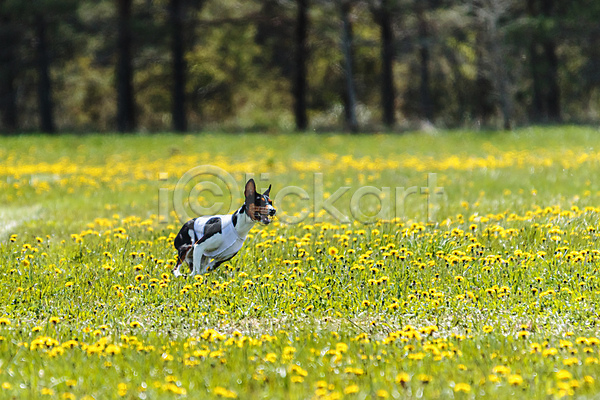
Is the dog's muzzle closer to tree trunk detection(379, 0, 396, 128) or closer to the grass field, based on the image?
the grass field

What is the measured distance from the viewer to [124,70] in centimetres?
2995

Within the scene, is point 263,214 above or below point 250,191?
below

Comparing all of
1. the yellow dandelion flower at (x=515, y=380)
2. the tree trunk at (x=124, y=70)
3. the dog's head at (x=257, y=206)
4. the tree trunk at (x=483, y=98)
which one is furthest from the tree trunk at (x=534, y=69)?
the yellow dandelion flower at (x=515, y=380)

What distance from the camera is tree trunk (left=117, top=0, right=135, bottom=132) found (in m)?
29.4

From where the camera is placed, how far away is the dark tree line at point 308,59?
2906 centimetres

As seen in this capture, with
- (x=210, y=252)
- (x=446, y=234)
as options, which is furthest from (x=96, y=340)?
(x=446, y=234)

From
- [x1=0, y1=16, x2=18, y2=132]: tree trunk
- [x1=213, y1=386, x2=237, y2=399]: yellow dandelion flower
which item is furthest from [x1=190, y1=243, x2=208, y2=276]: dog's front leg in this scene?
[x1=0, y1=16, x2=18, y2=132]: tree trunk

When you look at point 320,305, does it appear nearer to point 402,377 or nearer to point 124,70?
Result: point 402,377

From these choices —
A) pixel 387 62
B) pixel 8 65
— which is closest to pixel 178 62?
pixel 8 65

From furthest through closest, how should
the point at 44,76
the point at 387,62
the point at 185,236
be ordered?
the point at 387,62, the point at 44,76, the point at 185,236

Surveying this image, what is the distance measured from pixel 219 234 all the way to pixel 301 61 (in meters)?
25.2

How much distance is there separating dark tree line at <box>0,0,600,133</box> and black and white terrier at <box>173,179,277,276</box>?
2109 cm

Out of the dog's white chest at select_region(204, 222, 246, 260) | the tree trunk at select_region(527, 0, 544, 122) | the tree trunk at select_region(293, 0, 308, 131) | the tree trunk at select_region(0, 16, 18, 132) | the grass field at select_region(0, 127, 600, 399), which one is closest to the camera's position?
the grass field at select_region(0, 127, 600, 399)

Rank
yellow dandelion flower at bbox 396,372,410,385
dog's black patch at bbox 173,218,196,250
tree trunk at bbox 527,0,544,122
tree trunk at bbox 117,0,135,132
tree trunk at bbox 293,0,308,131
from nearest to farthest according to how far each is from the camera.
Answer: yellow dandelion flower at bbox 396,372,410,385 < dog's black patch at bbox 173,218,196,250 < tree trunk at bbox 117,0,135,132 < tree trunk at bbox 293,0,308,131 < tree trunk at bbox 527,0,544,122
